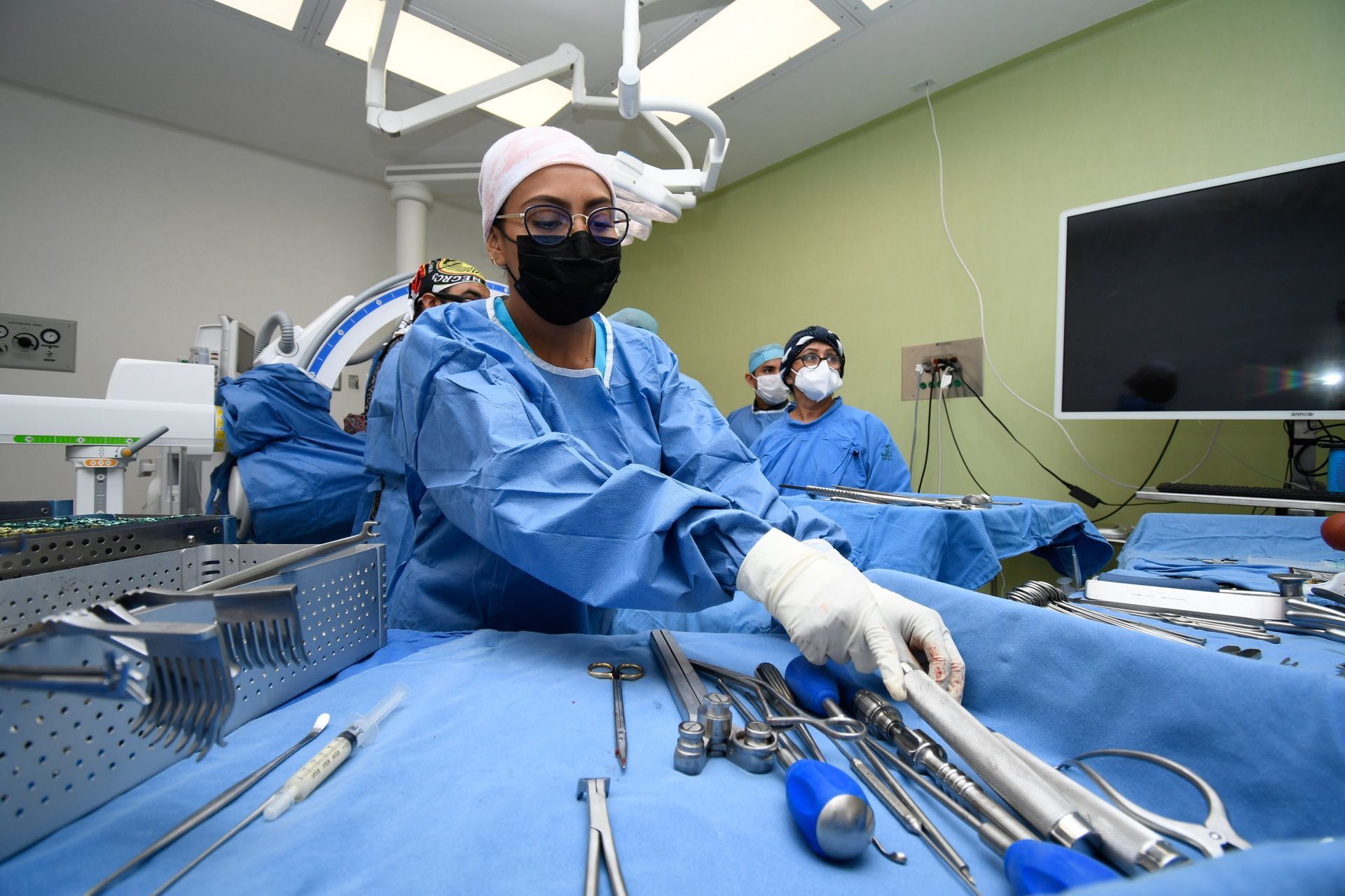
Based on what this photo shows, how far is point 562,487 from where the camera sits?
80cm

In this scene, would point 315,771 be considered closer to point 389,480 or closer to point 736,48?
point 389,480

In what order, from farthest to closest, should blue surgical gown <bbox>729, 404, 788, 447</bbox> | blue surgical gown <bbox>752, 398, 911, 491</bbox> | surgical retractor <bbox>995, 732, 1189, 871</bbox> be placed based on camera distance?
blue surgical gown <bbox>729, 404, 788, 447</bbox> < blue surgical gown <bbox>752, 398, 911, 491</bbox> < surgical retractor <bbox>995, 732, 1189, 871</bbox>

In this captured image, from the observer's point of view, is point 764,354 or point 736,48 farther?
point 764,354

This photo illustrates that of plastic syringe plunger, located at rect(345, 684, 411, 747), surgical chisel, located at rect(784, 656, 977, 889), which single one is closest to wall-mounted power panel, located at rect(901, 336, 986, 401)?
surgical chisel, located at rect(784, 656, 977, 889)

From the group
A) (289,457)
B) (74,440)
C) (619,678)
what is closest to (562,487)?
(619,678)

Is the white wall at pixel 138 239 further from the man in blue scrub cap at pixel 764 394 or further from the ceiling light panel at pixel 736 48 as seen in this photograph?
the man in blue scrub cap at pixel 764 394

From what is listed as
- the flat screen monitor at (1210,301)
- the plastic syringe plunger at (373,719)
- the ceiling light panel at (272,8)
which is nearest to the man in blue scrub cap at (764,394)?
the flat screen monitor at (1210,301)

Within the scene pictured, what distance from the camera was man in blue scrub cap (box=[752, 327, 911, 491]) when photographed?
287cm

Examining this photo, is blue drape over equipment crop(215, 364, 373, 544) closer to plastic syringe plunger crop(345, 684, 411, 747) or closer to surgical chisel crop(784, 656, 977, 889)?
plastic syringe plunger crop(345, 684, 411, 747)

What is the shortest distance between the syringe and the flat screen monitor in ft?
8.41

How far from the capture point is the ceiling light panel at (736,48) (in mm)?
2664

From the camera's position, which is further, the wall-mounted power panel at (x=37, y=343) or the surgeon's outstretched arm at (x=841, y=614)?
the wall-mounted power panel at (x=37, y=343)

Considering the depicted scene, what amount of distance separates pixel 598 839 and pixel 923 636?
0.47m

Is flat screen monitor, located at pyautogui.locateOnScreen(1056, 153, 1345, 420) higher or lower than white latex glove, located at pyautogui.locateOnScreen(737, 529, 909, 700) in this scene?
higher
